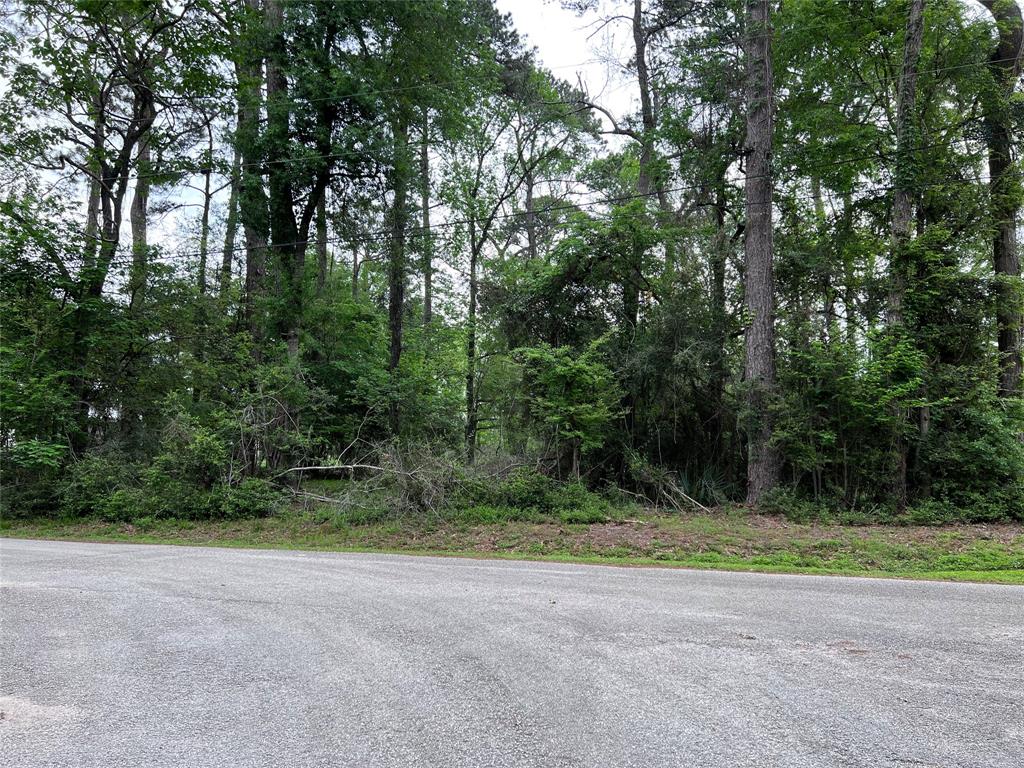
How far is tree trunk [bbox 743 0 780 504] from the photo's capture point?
13.0 m

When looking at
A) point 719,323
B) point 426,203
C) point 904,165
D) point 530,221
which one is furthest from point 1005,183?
point 426,203

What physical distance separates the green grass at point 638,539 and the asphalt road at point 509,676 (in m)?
2.25

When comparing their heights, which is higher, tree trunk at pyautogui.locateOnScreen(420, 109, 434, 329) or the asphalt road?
tree trunk at pyautogui.locateOnScreen(420, 109, 434, 329)

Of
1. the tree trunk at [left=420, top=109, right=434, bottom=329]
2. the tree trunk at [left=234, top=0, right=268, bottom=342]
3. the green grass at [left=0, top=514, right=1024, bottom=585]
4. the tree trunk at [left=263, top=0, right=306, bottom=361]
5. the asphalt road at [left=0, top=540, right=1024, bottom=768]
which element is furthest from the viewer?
the tree trunk at [left=420, top=109, right=434, bottom=329]

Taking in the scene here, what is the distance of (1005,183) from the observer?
42.8 ft

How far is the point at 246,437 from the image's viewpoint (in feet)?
47.3

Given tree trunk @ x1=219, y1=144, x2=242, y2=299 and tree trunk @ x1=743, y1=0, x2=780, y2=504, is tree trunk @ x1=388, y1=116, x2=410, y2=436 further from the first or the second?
tree trunk @ x1=743, y1=0, x2=780, y2=504

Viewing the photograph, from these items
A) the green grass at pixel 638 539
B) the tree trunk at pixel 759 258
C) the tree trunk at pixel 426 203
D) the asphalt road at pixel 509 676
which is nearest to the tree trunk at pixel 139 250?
the green grass at pixel 638 539

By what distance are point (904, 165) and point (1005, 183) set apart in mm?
2555

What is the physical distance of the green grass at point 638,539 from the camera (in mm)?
8320

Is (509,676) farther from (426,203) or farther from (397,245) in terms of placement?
(426,203)

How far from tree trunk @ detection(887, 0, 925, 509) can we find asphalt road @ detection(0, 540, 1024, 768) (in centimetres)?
824

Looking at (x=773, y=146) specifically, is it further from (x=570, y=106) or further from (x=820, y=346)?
(x=570, y=106)

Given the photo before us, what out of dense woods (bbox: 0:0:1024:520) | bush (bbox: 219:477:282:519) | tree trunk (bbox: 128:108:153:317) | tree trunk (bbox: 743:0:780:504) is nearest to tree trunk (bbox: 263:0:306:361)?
dense woods (bbox: 0:0:1024:520)
